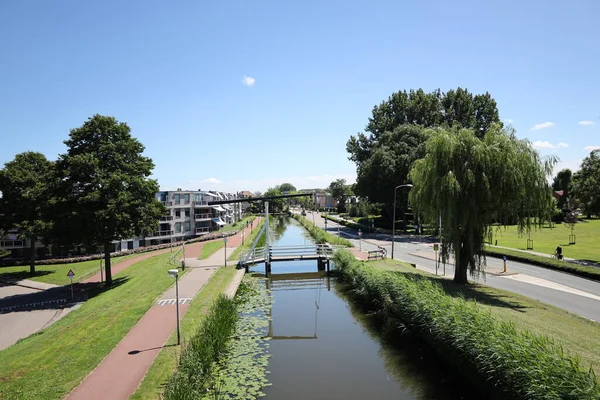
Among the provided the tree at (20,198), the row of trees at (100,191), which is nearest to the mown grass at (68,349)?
the row of trees at (100,191)

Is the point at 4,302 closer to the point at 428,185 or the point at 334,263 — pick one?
the point at 334,263

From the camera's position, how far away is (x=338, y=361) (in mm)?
15930

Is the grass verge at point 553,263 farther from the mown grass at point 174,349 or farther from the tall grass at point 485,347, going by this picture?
the mown grass at point 174,349

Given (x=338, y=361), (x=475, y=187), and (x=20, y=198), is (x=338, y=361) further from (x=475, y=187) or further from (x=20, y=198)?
(x=20, y=198)

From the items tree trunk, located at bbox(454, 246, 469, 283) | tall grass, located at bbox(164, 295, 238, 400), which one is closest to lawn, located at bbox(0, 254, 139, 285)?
tall grass, located at bbox(164, 295, 238, 400)

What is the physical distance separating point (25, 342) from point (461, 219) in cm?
2375

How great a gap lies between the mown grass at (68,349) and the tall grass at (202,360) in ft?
11.0

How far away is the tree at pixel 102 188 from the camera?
95.0 feet

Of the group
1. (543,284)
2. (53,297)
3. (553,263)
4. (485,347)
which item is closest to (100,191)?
(53,297)

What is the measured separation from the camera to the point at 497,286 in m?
26.1

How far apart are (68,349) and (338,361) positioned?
35.2ft

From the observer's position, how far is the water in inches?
520

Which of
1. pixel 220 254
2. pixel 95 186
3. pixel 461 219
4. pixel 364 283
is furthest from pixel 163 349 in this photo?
pixel 220 254

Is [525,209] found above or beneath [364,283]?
above
